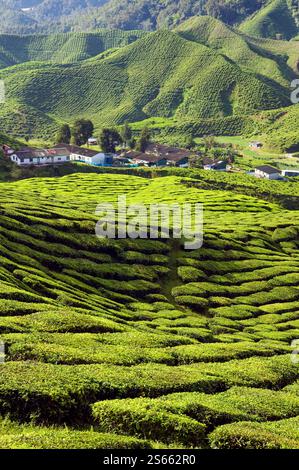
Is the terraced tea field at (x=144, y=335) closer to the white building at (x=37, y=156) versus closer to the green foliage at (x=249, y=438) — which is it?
the green foliage at (x=249, y=438)

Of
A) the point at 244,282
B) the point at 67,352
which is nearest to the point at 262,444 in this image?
the point at 67,352

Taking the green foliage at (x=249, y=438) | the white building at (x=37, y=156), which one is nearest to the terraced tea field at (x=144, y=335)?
the green foliage at (x=249, y=438)

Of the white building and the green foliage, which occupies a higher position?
the white building

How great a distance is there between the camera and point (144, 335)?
45688 millimetres

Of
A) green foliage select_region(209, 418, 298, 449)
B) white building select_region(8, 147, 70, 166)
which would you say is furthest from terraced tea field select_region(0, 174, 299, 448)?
white building select_region(8, 147, 70, 166)

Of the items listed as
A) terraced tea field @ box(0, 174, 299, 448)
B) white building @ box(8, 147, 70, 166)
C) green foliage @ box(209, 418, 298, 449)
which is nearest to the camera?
green foliage @ box(209, 418, 298, 449)

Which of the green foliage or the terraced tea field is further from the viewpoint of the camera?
the terraced tea field

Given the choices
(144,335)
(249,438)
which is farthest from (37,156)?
(249,438)

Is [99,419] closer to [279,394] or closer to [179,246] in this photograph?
[279,394]

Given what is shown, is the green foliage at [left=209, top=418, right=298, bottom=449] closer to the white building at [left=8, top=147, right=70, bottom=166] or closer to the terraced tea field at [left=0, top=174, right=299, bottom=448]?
the terraced tea field at [left=0, top=174, right=299, bottom=448]

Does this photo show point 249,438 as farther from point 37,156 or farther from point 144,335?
point 37,156

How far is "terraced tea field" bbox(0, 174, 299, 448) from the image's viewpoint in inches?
1030

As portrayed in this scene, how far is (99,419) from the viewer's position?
26875mm

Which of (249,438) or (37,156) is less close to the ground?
(37,156)
